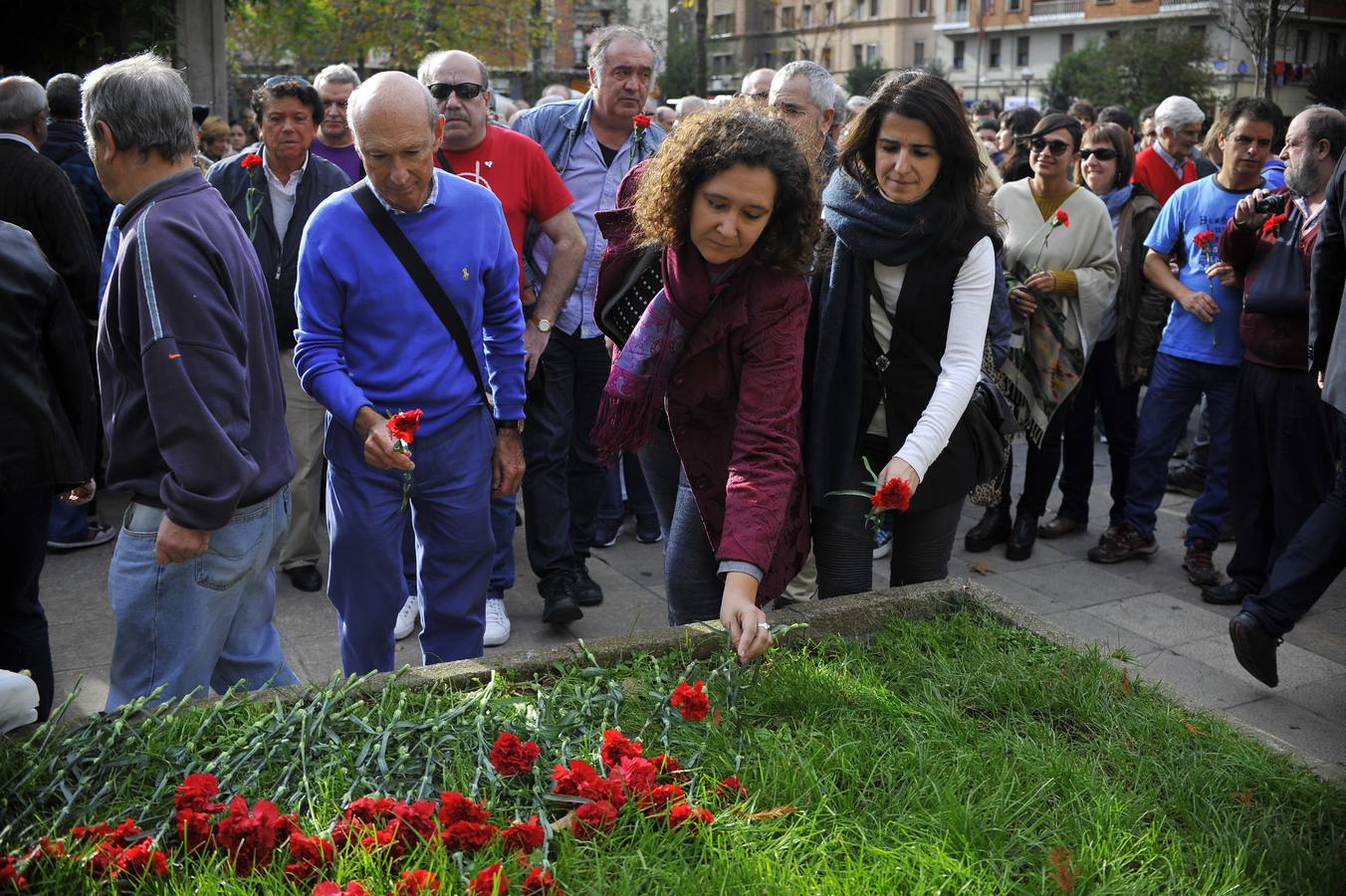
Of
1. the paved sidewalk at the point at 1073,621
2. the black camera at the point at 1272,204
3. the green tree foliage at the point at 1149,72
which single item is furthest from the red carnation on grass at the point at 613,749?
the green tree foliage at the point at 1149,72

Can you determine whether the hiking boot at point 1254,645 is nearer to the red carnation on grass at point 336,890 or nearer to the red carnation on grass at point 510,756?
the red carnation on grass at point 510,756

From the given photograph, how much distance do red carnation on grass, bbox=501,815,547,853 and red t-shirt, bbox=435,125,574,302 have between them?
130 inches

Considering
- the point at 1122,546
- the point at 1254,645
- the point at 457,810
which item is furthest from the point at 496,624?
the point at 1122,546

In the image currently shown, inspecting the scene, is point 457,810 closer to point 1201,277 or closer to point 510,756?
point 510,756

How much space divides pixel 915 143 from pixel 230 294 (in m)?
1.92

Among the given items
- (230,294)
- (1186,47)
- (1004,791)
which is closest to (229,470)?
(230,294)

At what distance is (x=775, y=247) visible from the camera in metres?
3.35

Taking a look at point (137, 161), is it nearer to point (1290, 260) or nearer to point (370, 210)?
point (370, 210)

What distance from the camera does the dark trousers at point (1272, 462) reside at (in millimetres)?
5883

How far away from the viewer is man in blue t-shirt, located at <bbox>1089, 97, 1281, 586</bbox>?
6.56 metres

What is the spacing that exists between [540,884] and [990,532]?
533 centimetres

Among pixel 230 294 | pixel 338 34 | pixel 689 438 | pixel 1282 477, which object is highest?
pixel 338 34

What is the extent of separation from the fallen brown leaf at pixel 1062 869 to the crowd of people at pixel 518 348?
2.67 ft

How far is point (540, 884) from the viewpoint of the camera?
7.40 feet
